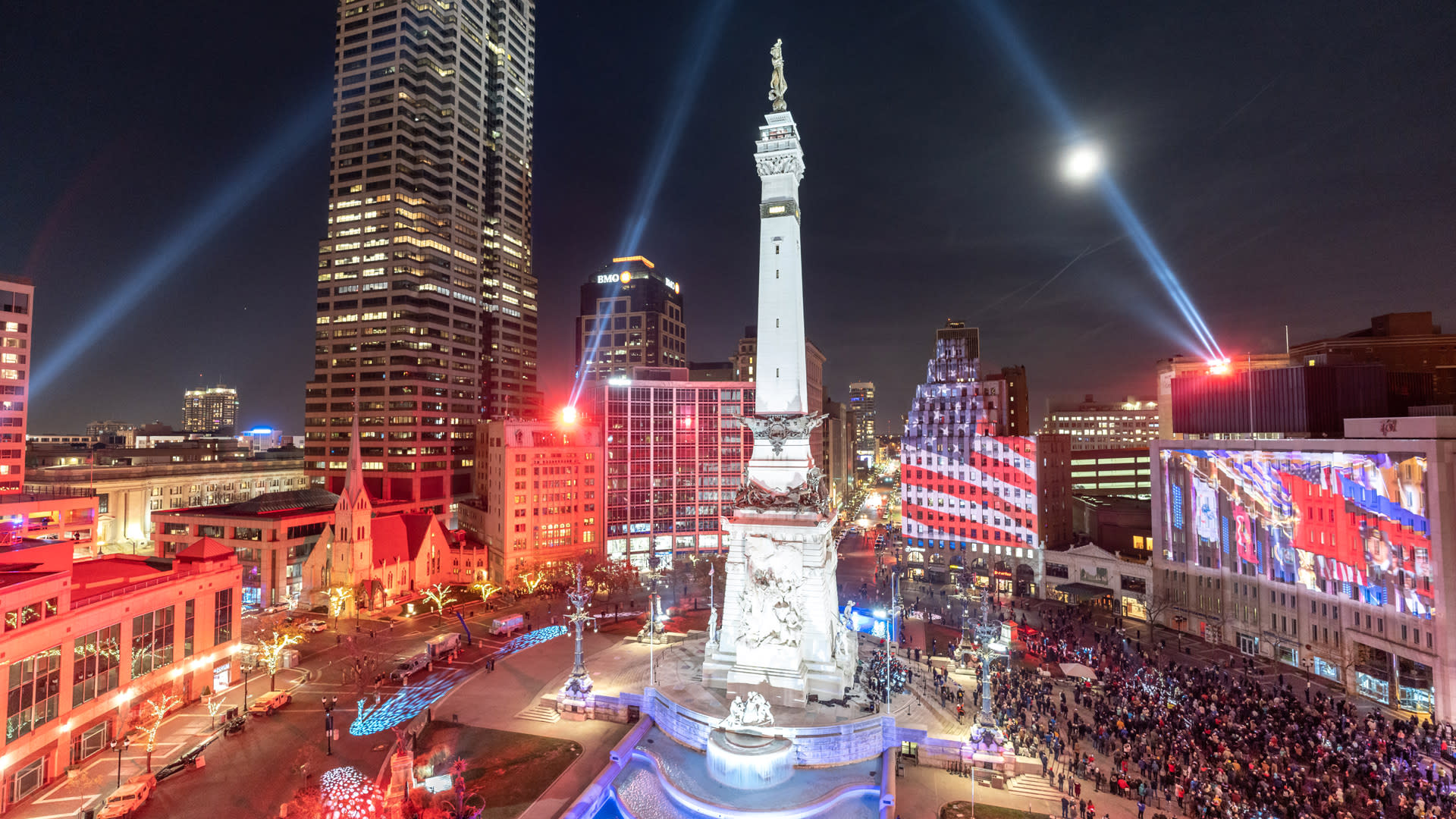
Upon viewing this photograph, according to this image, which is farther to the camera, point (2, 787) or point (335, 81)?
point (335, 81)

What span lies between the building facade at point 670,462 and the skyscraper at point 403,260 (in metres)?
27.2

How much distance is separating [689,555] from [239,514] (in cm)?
4388

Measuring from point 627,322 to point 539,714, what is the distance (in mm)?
83833

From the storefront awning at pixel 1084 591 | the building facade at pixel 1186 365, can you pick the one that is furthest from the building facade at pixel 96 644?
the building facade at pixel 1186 365

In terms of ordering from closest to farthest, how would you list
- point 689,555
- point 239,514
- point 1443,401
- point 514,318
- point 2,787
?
point 2,787, point 1443,401, point 239,514, point 689,555, point 514,318

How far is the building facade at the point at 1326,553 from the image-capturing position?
32.7 m

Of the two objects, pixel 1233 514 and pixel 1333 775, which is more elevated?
pixel 1233 514

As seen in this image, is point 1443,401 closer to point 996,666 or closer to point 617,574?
point 996,666

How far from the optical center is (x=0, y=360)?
61938mm

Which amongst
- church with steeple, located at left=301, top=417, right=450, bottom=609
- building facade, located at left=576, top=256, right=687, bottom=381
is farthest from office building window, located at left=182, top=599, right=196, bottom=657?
building facade, located at left=576, top=256, right=687, bottom=381

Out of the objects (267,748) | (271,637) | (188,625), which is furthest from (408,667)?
(271,637)

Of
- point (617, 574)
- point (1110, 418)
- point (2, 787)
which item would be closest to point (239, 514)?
point (617, 574)

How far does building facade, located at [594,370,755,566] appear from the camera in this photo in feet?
235

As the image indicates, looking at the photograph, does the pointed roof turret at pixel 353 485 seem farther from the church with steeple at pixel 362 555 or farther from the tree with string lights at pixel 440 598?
the tree with string lights at pixel 440 598
